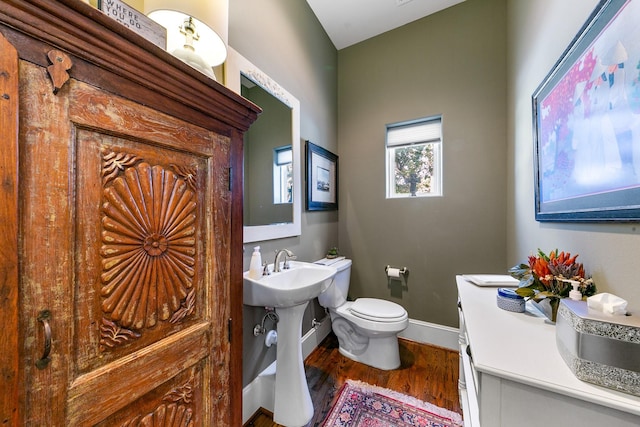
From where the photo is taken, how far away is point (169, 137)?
60 cm

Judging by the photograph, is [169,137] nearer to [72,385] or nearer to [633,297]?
[72,385]

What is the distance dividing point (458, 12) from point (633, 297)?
7.67 ft

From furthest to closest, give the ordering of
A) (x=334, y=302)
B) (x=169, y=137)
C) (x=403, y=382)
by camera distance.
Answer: (x=334, y=302), (x=403, y=382), (x=169, y=137)

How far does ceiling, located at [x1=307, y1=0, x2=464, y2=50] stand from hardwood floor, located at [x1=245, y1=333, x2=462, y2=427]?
2888mm

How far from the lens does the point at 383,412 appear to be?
1.39m

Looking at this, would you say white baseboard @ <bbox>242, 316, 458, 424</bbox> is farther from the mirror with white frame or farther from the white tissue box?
the white tissue box

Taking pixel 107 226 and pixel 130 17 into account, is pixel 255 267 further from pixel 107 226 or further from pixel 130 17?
pixel 130 17

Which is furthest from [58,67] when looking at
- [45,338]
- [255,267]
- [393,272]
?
[393,272]

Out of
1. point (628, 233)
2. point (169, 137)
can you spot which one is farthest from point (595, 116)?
point (169, 137)

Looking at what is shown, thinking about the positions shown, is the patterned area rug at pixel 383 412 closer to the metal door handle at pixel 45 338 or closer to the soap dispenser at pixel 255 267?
the soap dispenser at pixel 255 267

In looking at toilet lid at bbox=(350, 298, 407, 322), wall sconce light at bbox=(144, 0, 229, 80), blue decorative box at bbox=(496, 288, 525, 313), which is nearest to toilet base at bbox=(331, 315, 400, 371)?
toilet lid at bbox=(350, 298, 407, 322)

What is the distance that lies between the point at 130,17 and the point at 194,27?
0.88 ft

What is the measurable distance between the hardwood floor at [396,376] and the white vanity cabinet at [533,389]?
1014 millimetres

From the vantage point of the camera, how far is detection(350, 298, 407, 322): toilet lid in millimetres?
1726
